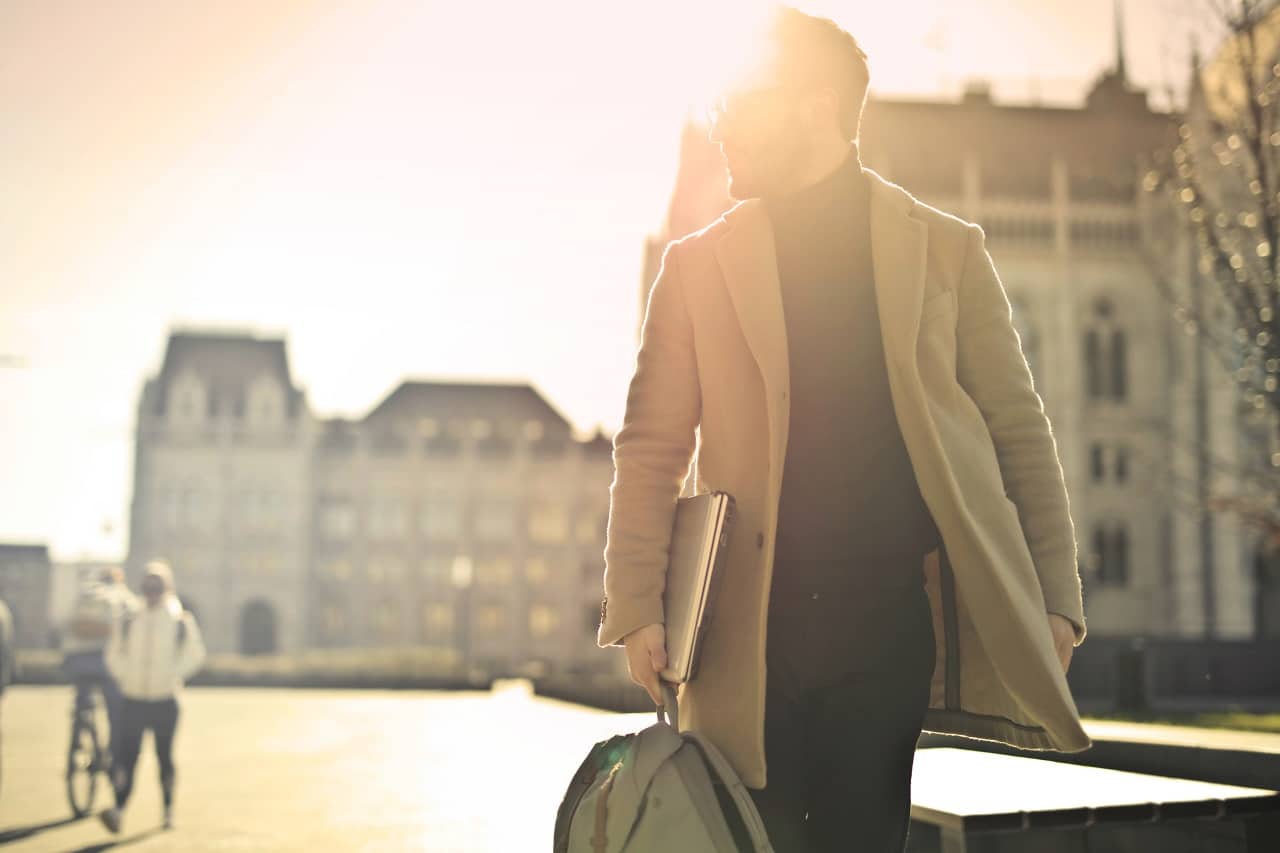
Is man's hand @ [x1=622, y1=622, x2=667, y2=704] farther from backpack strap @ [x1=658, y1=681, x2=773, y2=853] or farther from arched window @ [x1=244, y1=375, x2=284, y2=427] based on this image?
arched window @ [x1=244, y1=375, x2=284, y2=427]

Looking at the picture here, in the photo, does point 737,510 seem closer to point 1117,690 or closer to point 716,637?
point 716,637

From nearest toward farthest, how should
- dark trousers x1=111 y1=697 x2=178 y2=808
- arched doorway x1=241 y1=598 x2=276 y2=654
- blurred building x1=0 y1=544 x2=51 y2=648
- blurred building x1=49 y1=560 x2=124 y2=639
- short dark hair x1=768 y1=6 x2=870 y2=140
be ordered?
short dark hair x1=768 y1=6 x2=870 y2=140, dark trousers x1=111 y1=697 x2=178 y2=808, arched doorway x1=241 y1=598 x2=276 y2=654, blurred building x1=0 y1=544 x2=51 y2=648, blurred building x1=49 y1=560 x2=124 y2=639

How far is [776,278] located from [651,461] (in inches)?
16.2

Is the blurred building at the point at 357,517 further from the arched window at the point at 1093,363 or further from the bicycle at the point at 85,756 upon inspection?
the bicycle at the point at 85,756

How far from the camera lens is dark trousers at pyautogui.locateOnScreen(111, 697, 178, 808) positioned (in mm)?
10336

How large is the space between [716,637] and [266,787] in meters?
10.4

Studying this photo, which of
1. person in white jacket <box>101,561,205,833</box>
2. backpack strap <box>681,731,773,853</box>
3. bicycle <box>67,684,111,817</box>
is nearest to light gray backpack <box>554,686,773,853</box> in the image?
backpack strap <box>681,731,773,853</box>

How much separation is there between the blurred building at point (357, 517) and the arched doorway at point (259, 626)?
7 cm

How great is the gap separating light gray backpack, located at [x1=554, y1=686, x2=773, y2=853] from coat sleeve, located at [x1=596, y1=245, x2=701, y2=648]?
0.86ft

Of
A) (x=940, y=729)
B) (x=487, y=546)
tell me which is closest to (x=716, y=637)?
(x=940, y=729)

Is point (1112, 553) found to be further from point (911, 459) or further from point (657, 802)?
point (657, 802)

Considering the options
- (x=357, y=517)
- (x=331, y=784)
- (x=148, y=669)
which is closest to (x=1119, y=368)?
(x=357, y=517)

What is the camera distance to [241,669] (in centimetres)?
4791

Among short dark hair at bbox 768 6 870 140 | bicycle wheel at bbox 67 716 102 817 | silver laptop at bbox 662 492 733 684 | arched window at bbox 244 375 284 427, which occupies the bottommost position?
bicycle wheel at bbox 67 716 102 817
